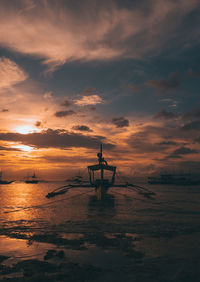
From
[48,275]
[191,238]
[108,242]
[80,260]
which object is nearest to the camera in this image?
[48,275]

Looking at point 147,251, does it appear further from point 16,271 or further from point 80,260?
point 16,271

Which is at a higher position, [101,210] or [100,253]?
[100,253]

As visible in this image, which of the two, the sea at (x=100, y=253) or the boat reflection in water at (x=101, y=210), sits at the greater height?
the sea at (x=100, y=253)

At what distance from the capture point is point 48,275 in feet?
36.3

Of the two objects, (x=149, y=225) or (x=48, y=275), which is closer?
(x=48, y=275)

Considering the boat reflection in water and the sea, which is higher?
the sea

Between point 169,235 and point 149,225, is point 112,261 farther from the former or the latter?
point 149,225

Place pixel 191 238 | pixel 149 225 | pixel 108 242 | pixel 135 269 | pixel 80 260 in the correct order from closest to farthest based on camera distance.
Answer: pixel 135 269
pixel 80 260
pixel 108 242
pixel 191 238
pixel 149 225

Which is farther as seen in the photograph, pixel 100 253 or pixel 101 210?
pixel 101 210

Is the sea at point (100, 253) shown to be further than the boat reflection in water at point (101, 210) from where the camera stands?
No

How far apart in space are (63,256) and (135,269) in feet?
15.7

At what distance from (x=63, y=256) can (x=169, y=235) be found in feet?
36.7

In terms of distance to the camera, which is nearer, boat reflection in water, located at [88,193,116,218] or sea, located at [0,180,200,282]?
sea, located at [0,180,200,282]

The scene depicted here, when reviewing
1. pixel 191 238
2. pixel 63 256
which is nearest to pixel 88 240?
pixel 63 256
